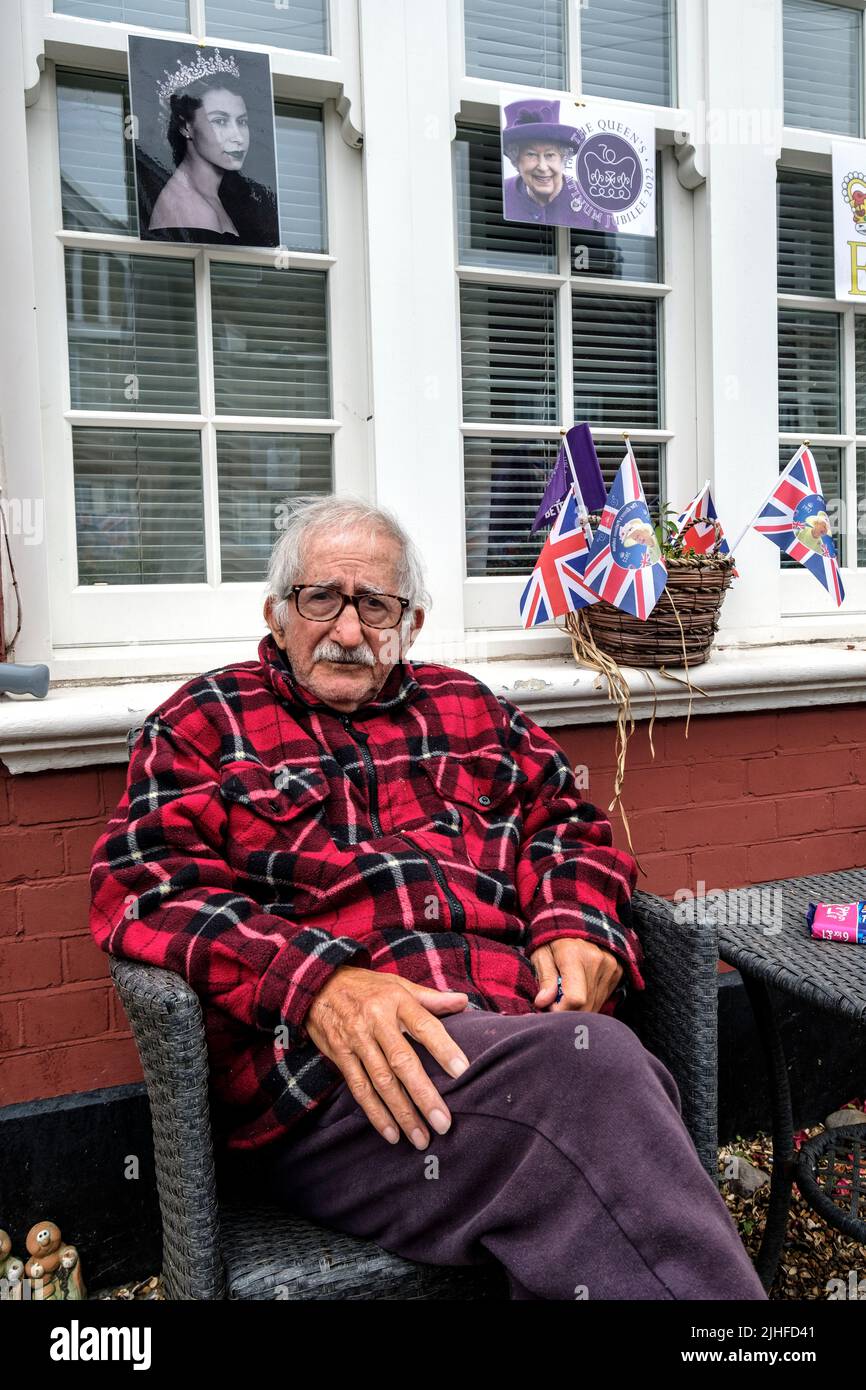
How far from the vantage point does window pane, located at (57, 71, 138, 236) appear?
2277mm

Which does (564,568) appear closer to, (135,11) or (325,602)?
(325,602)

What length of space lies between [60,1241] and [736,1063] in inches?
64.9

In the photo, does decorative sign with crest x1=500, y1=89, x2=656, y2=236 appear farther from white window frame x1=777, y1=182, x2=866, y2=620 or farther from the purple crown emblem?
white window frame x1=777, y1=182, x2=866, y2=620

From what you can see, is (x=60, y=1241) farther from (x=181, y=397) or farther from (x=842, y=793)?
(x=842, y=793)

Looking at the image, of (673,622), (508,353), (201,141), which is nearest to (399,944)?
(673,622)

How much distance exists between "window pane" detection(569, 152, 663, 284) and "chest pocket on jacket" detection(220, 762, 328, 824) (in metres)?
1.68

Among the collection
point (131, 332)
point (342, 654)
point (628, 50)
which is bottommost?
point (342, 654)

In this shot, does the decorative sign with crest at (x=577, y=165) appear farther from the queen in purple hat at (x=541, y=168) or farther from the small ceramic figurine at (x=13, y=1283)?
the small ceramic figurine at (x=13, y=1283)

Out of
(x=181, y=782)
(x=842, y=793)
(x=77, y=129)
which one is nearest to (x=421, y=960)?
(x=181, y=782)

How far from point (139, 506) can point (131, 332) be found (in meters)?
0.40

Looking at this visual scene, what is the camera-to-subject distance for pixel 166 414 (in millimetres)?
2381

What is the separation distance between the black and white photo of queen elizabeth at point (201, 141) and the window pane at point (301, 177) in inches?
4.5

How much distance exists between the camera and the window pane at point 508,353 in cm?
265

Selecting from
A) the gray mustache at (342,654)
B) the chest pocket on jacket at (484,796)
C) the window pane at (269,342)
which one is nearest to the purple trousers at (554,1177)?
the chest pocket on jacket at (484,796)
